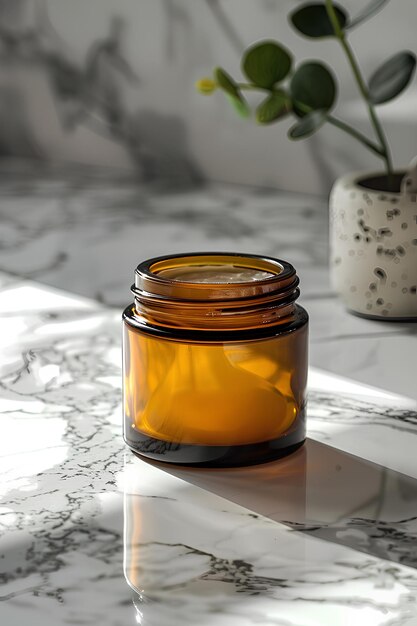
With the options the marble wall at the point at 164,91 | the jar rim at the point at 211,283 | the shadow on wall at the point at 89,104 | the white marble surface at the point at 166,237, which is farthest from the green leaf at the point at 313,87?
the shadow on wall at the point at 89,104

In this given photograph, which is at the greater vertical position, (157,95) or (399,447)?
(157,95)

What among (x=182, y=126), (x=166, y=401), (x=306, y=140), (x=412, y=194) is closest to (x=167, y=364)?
(x=166, y=401)

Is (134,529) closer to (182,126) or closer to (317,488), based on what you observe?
(317,488)

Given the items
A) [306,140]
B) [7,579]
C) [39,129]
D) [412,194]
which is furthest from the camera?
[39,129]

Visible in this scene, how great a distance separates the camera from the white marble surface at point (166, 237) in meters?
0.79

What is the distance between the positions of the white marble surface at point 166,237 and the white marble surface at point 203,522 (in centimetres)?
9

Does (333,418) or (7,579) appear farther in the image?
(333,418)

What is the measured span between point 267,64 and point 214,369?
376mm

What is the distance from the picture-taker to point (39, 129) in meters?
1.69

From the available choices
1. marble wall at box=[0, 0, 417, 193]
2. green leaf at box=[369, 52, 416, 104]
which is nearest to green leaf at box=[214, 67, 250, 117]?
green leaf at box=[369, 52, 416, 104]

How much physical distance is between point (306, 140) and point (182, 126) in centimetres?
21

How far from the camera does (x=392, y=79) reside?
851mm

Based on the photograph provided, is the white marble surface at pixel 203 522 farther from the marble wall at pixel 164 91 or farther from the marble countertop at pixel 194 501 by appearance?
the marble wall at pixel 164 91

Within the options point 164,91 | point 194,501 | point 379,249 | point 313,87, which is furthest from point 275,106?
point 164,91
